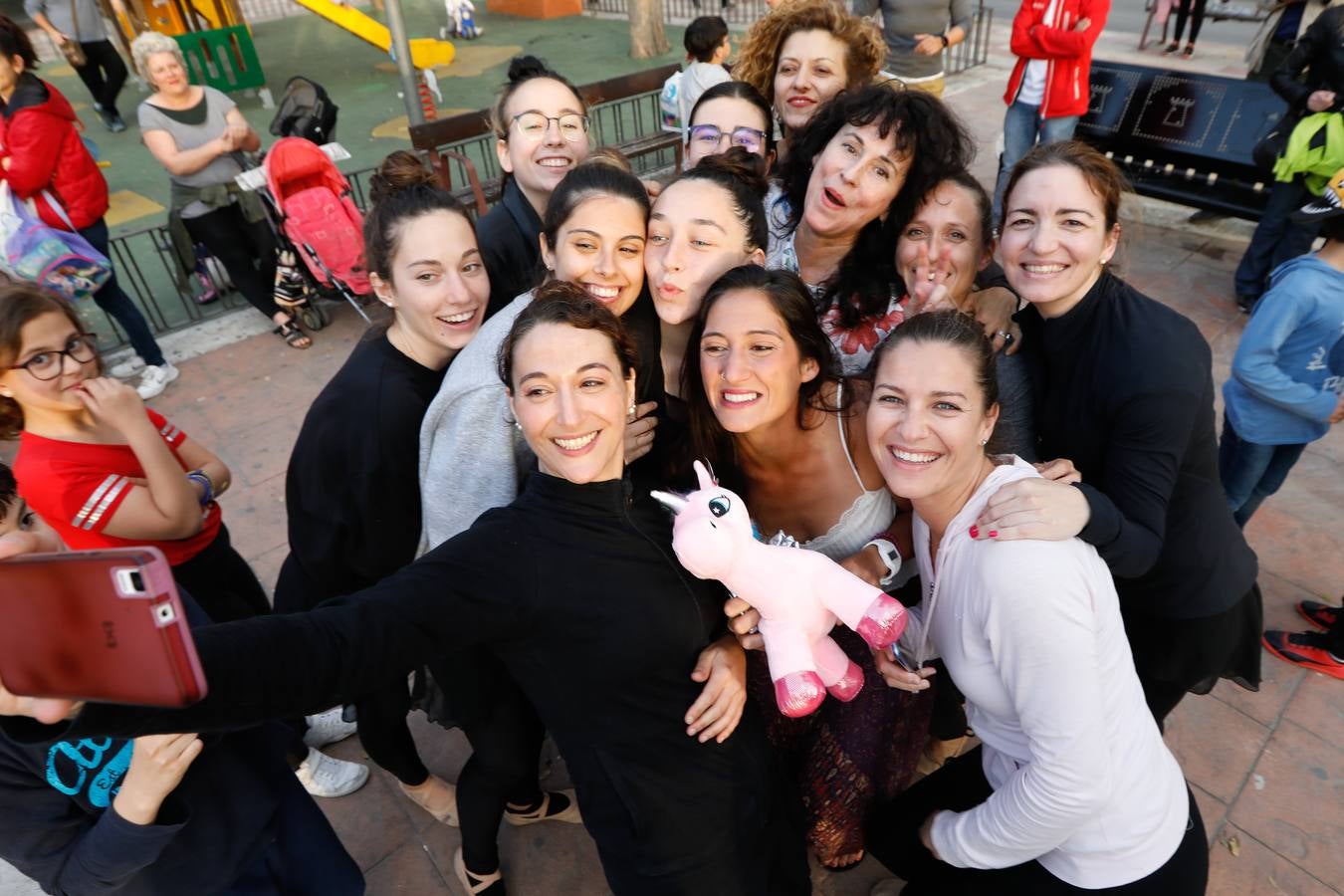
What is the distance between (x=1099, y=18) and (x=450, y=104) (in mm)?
9369

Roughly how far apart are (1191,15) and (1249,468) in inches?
487

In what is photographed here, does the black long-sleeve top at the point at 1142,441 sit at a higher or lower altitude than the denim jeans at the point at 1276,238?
higher

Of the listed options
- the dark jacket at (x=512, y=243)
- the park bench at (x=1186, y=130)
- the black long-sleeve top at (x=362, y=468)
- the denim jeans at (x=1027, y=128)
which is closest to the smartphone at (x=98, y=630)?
the black long-sleeve top at (x=362, y=468)

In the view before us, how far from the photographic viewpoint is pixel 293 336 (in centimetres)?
615

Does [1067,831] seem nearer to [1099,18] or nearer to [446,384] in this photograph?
[446,384]

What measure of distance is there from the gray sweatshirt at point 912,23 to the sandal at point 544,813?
6453 millimetres

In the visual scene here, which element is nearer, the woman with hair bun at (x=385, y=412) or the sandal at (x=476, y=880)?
the woman with hair bun at (x=385, y=412)

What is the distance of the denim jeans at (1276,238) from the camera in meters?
5.38

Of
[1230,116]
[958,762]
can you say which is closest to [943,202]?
[958,762]

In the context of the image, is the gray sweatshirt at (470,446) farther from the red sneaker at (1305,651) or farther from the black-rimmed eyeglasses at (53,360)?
the red sneaker at (1305,651)

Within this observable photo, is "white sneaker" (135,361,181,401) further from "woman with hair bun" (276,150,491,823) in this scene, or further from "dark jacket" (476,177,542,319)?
"woman with hair bun" (276,150,491,823)

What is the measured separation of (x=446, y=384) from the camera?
211cm

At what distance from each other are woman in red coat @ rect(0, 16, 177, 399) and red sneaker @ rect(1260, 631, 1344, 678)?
23.6 feet

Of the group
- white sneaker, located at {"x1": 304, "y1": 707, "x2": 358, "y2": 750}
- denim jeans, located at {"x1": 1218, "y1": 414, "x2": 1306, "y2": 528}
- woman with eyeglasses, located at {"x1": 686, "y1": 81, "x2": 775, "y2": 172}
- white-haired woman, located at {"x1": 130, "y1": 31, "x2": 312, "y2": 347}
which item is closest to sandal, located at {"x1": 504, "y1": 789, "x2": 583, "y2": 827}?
white sneaker, located at {"x1": 304, "y1": 707, "x2": 358, "y2": 750}
